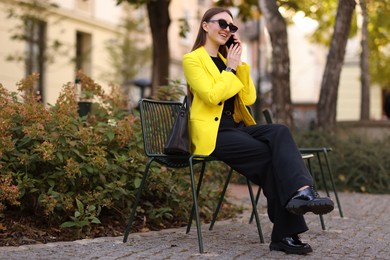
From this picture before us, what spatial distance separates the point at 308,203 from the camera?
4598 mm

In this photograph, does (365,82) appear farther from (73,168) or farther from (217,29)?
(73,168)

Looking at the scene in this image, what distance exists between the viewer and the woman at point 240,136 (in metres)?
4.78

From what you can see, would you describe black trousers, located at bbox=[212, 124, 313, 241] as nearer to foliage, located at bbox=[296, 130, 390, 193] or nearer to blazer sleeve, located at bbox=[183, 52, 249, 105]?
blazer sleeve, located at bbox=[183, 52, 249, 105]

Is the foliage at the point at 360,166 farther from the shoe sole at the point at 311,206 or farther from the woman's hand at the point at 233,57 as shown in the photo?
the shoe sole at the point at 311,206

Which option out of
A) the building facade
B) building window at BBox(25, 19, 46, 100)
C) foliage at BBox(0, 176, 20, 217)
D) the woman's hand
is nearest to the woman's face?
the woman's hand

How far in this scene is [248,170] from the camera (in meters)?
5.08

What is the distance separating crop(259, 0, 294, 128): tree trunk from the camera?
12.0 metres

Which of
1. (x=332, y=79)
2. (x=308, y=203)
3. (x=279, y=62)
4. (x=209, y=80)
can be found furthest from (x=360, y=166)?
(x=308, y=203)

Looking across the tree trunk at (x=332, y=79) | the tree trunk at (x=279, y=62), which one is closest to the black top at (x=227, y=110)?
the tree trunk at (x=279, y=62)

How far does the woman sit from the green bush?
963mm

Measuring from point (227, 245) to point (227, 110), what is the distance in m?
0.96

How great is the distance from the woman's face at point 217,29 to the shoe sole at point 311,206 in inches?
55.3

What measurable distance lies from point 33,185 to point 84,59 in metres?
20.3

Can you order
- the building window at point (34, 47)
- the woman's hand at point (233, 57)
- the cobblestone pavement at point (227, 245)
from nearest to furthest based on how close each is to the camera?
the cobblestone pavement at point (227, 245), the woman's hand at point (233, 57), the building window at point (34, 47)
